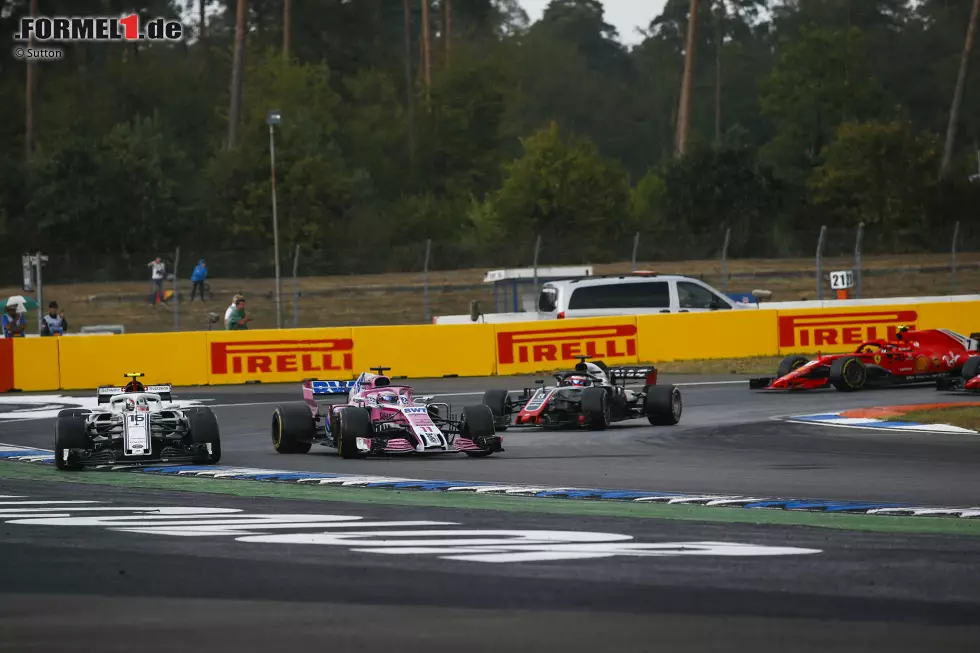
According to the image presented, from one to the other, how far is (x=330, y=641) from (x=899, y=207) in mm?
57566

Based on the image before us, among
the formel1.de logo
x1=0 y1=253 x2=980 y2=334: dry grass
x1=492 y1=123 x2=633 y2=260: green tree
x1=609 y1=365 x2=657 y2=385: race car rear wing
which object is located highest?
the formel1.de logo

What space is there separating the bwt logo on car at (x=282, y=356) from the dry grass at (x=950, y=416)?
13742 mm

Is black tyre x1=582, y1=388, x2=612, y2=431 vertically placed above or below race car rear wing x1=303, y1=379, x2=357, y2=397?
below

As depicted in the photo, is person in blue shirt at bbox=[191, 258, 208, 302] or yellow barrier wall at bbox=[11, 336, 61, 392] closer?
yellow barrier wall at bbox=[11, 336, 61, 392]

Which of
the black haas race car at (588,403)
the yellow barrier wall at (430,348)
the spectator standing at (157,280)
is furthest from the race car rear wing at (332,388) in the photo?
the spectator standing at (157,280)

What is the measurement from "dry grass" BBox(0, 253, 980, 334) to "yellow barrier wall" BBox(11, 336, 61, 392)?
12365 mm

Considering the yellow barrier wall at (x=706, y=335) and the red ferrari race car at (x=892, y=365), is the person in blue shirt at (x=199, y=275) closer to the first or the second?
the yellow barrier wall at (x=706, y=335)

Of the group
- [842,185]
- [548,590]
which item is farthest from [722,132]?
[548,590]

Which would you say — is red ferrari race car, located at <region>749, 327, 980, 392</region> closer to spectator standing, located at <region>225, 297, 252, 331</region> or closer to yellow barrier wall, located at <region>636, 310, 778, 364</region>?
yellow barrier wall, located at <region>636, 310, 778, 364</region>

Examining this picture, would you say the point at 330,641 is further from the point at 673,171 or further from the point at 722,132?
the point at 722,132

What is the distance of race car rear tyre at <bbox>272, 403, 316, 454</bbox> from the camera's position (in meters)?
18.4

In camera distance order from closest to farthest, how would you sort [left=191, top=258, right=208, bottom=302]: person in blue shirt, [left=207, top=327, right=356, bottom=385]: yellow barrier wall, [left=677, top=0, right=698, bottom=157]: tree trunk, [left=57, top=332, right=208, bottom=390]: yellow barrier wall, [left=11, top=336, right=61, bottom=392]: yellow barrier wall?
[left=11, top=336, right=61, bottom=392]: yellow barrier wall < [left=57, top=332, right=208, bottom=390]: yellow barrier wall < [left=207, top=327, right=356, bottom=385]: yellow barrier wall < [left=191, top=258, right=208, bottom=302]: person in blue shirt < [left=677, top=0, right=698, bottom=157]: tree trunk

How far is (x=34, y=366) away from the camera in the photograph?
102 ft

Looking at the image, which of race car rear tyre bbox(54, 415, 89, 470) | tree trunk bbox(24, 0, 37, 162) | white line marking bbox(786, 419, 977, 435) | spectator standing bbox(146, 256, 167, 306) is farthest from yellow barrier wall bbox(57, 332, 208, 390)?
tree trunk bbox(24, 0, 37, 162)
